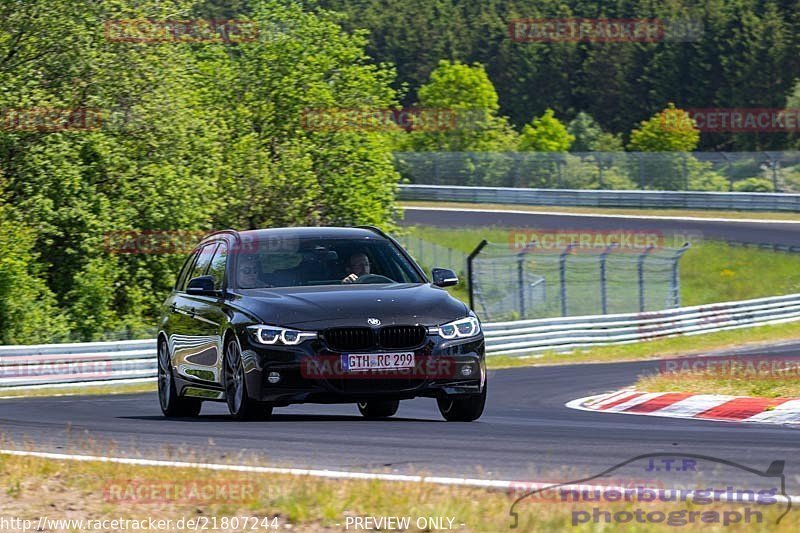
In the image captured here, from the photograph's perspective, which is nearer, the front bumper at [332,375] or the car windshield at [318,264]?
the front bumper at [332,375]

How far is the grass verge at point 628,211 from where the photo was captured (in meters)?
51.1

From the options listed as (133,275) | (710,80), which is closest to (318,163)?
(133,275)

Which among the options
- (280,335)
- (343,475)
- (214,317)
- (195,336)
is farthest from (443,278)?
(343,475)

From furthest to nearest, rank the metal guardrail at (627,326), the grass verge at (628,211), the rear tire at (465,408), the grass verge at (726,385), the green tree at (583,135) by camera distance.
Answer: the green tree at (583,135)
the grass verge at (628,211)
the metal guardrail at (627,326)
the grass verge at (726,385)
the rear tire at (465,408)

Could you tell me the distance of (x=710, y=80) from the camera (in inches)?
4151

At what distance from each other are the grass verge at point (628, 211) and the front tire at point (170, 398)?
40521 millimetres

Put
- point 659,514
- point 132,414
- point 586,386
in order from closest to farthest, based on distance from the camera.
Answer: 1. point 659,514
2. point 132,414
3. point 586,386

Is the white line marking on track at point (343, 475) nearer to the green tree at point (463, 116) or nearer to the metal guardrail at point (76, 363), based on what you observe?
the metal guardrail at point (76, 363)

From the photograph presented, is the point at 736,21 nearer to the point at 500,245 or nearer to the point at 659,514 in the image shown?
the point at 500,245

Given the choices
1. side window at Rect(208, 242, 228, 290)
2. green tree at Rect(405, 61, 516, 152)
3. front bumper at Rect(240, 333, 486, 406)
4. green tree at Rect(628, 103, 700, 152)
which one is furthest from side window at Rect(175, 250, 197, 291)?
green tree at Rect(405, 61, 516, 152)

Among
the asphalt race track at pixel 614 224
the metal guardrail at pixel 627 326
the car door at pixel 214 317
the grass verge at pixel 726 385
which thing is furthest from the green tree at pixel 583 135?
the car door at pixel 214 317

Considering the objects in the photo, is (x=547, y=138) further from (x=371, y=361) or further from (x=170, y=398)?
(x=371, y=361)

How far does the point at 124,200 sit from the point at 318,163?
27.0ft

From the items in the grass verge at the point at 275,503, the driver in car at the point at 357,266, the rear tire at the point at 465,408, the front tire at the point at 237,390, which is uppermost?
the driver in car at the point at 357,266
